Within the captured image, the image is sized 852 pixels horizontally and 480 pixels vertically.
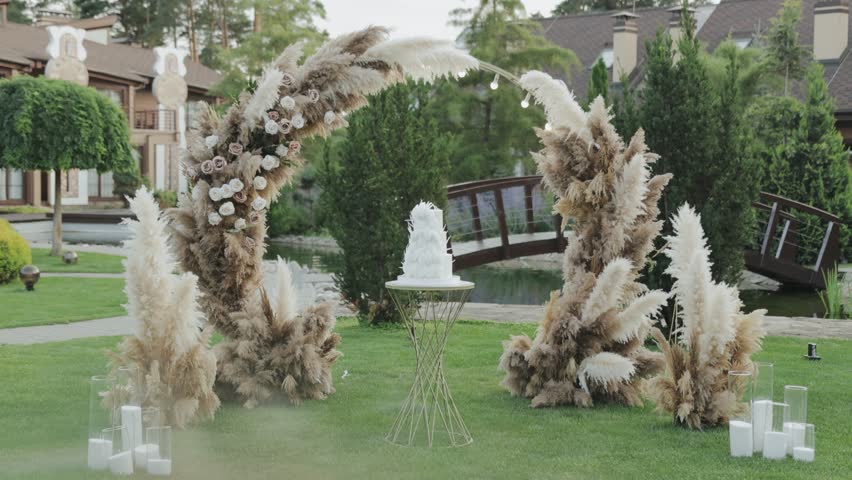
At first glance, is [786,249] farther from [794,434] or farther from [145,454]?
[145,454]

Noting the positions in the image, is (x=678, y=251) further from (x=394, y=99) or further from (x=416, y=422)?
(x=394, y=99)

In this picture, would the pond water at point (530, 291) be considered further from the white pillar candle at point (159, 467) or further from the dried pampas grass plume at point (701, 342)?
the white pillar candle at point (159, 467)

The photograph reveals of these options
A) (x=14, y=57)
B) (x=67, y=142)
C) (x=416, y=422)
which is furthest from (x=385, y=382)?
(x=14, y=57)

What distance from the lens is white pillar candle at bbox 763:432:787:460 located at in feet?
18.6

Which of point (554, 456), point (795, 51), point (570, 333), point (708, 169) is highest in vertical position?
point (795, 51)

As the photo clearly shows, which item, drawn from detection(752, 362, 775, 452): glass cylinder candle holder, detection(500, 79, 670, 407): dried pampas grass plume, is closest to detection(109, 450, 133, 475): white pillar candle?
detection(500, 79, 670, 407): dried pampas grass plume

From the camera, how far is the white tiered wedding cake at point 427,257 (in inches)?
241

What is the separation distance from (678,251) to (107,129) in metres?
15.8

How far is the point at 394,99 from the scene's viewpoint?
36.5 feet

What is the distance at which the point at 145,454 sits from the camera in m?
5.30

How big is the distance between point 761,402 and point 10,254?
12.3 meters

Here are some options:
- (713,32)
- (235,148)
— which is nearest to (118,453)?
(235,148)

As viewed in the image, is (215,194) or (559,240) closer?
(215,194)

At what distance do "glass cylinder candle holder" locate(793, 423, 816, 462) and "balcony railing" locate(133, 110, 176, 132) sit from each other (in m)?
32.9
